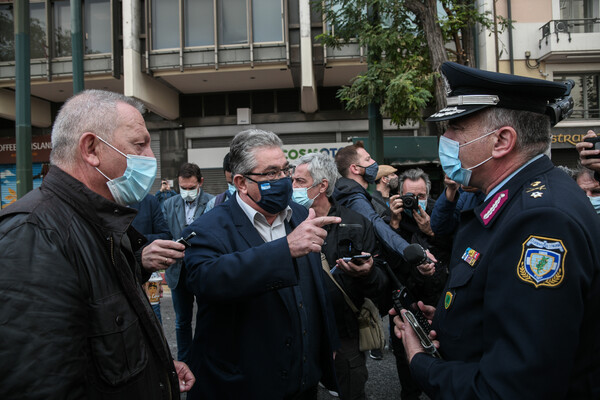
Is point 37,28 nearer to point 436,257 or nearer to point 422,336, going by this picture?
point 436,257

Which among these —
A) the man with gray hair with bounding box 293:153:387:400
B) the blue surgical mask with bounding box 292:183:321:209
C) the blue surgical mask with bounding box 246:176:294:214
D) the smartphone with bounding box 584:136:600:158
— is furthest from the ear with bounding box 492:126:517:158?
the blue surgical mask with bounding box 292:183:321:209

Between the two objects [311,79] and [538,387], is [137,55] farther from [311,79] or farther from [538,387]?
[538,387]

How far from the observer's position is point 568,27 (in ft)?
46.9

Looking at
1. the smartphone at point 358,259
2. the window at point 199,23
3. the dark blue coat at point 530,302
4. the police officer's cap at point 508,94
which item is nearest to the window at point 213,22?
the window at point 199,23

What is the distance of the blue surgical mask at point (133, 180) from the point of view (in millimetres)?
1697

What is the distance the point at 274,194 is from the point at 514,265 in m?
1.37

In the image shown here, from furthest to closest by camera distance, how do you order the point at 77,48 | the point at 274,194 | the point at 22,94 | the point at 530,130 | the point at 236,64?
the point at 236,64, the point at 22,94, the point at 77,48, the point at 274,194, the point at 530,130

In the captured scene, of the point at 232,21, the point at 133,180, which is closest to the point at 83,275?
the point at 133,180

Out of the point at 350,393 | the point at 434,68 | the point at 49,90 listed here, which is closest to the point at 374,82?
the point at 434,68

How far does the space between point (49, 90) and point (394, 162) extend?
12.7 m

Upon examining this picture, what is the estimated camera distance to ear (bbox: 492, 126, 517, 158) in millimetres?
1569

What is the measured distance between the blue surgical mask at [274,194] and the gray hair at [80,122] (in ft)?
3.03

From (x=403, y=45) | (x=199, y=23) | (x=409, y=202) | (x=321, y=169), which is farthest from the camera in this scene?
(x=199, y=23)

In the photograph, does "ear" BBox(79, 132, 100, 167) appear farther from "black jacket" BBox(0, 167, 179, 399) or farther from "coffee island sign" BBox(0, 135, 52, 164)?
"coffee island sign" BBox(0, 135, 52, 164)
